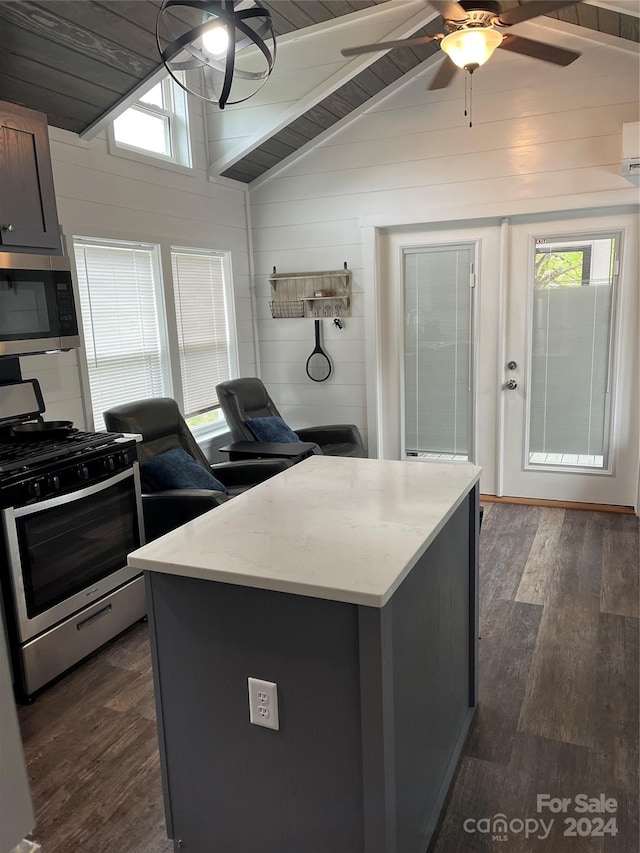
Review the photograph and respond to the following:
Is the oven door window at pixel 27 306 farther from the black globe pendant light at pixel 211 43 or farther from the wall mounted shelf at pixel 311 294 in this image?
the wall mounted shelf at pixel 311 294

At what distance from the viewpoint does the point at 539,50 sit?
2.66 m

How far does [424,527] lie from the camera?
171cm

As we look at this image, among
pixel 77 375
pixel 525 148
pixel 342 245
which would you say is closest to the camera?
pixel 77 375

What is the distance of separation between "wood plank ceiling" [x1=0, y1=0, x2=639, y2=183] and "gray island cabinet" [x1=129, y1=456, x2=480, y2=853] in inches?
89.7

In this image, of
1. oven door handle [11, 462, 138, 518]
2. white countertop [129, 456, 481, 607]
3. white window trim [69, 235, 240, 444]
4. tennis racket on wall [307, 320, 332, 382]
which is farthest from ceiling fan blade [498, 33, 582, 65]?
tennis racket on wall [307, 320, 332, 382]

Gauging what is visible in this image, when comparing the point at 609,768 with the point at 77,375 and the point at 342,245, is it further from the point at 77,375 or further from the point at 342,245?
the point at 342,245

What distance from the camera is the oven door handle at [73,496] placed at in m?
2.47

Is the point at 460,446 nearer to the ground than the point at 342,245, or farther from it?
nearer to the ground

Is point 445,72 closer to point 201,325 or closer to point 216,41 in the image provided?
point 216,41

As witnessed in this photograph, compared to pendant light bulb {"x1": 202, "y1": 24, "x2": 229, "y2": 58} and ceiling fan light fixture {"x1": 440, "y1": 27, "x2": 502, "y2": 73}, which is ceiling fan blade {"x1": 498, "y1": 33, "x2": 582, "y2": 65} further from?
pendant light bulb {"x1": 202, "y1": 24, "x2": 229, "y2": 58}

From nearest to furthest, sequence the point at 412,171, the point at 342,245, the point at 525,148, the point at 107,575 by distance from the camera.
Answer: the point at 107,575
the point at 525,148
the point at 412,171
the point at 342,245

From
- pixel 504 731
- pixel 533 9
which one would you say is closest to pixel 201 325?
pixel 533 9

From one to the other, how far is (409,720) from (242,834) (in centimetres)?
52

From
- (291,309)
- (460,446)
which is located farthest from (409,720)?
(291,309)
